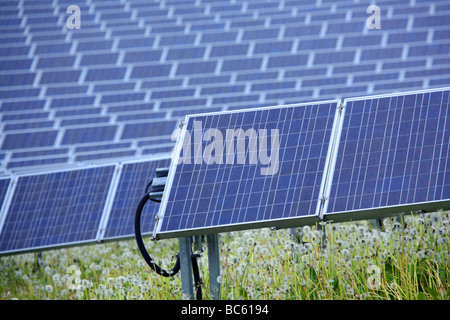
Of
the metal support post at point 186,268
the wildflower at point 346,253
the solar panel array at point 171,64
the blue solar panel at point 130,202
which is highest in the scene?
the solar panel array at point 171,64

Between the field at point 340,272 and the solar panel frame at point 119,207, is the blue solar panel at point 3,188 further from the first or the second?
the field at point 340,272

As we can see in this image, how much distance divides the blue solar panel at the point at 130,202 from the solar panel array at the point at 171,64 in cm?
364

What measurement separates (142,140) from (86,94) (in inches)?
A: 104

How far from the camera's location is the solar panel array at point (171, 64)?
44.8ft

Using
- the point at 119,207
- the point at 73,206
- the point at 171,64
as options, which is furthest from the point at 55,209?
the point at 171,64

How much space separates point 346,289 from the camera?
505cm

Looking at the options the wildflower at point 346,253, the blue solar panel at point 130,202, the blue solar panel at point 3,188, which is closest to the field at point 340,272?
the wildflower at point 346,253

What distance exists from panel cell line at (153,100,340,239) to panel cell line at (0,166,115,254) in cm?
293

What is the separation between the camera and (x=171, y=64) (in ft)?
51.9

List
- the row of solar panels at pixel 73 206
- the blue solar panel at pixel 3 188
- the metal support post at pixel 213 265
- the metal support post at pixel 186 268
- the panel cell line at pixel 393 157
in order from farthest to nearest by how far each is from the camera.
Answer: the blue solar panel at pixel 3 188, the row of solar panels at pixel 73 206, the metal support post at pixel 213 265, the metal support post at pixel 186 268, the panel cell line at pixel 393 157

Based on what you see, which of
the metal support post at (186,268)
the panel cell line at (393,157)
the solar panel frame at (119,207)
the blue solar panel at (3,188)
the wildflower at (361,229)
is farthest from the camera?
the blue solar panel at (3,188)

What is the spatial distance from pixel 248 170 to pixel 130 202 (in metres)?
3.43

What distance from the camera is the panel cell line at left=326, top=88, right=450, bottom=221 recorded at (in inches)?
187

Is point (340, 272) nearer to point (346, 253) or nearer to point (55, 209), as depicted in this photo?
point (346, 253)
